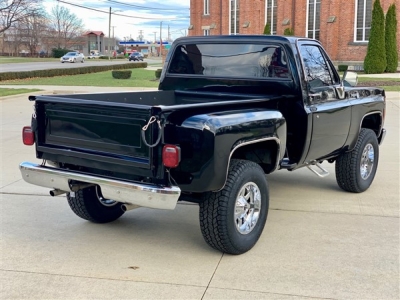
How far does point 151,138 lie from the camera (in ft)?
13.4

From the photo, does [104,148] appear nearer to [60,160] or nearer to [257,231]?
[60,160]

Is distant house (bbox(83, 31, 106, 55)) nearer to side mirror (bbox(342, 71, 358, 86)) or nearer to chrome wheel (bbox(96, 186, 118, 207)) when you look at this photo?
side mirror (bbox(342, 71, 358, 86))

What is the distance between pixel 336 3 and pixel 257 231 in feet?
117

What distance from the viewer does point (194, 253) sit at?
4.79 metres

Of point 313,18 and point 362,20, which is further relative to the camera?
point 313,18

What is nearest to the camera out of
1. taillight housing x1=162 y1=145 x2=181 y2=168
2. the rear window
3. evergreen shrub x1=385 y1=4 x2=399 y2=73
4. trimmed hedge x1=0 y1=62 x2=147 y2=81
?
taillight housing x1=162 y1=145 x2=181 y2=168

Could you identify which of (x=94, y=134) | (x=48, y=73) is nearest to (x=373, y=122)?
(x=94, y=134)

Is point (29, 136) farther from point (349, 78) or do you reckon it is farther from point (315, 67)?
point (349, 78)

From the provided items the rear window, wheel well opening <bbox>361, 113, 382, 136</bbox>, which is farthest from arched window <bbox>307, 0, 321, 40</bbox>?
the rear window

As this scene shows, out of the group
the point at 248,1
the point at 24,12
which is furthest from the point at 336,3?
the point at 24,12

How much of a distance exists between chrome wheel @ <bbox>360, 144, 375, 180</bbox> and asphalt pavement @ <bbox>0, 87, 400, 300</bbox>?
242 millimetres

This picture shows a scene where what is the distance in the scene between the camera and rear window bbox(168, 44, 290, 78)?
568 cm

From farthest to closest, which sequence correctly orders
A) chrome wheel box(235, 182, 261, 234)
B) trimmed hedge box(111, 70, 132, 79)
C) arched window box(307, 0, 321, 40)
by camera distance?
arched window box(307, 0, 321, 40) < trimmed hedge box(111, 70, 132, 79) < chrome wheel box(235, 182, 261, 234)

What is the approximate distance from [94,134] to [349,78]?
344 centimetres
